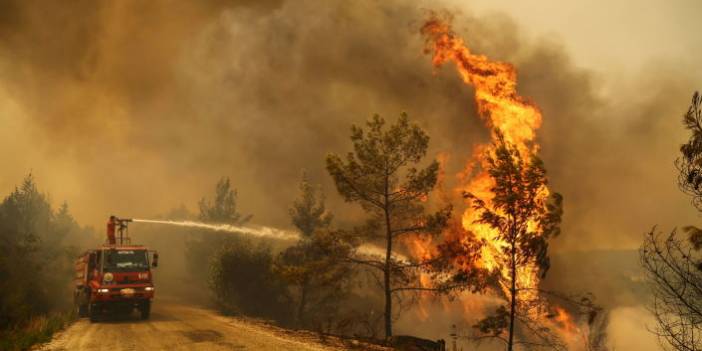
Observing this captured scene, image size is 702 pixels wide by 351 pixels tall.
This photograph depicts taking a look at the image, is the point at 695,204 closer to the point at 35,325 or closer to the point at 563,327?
the point at 35,325

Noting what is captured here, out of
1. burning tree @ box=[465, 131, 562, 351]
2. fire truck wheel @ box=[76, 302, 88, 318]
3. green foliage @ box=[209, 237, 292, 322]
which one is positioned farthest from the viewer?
green foliage @ box=[209, 237, 292, 322]

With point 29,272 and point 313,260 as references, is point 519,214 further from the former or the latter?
point 29,272

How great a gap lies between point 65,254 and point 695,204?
154 feet

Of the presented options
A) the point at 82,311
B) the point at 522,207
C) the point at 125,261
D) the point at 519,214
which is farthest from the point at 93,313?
the point at 522,207

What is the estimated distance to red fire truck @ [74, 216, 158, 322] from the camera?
70.7 feet

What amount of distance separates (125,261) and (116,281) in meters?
1.14

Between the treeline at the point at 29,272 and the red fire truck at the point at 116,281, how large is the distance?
6.56 feet

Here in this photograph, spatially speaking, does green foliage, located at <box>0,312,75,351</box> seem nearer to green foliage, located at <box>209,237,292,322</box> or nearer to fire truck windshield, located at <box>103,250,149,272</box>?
fire truck windshield, located at <box>103,250,149,272</box>

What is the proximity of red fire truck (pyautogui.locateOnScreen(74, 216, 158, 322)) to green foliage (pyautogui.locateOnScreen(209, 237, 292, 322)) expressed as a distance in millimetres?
10968

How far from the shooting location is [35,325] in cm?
1947

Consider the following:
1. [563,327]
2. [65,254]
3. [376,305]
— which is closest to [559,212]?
[563,327]

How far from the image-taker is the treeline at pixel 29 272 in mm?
20625

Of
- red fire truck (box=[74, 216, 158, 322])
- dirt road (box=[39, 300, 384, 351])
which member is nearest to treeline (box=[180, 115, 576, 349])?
dirt road (box=[39, 300, 384, 351])

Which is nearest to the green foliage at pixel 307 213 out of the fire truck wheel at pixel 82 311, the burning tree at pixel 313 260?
the burning tree at pixel 313 260
